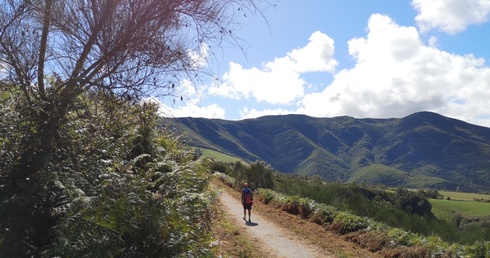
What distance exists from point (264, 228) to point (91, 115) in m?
10.4

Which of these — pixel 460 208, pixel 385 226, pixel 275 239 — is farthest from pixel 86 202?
pixel 460 208

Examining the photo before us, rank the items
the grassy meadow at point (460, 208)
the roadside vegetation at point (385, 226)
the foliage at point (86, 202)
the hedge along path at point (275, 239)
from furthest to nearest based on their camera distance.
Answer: the grassy meadow at point (460, 208), the hedge along path at point (275, 239), the roadside vegetation at point (385, 226), the foliage at point (86, 202)

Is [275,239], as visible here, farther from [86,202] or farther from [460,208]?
[460,208]

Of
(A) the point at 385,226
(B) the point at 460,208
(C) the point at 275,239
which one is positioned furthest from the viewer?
(B) the point at 460,208

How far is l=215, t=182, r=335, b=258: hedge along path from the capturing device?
34.6 feet

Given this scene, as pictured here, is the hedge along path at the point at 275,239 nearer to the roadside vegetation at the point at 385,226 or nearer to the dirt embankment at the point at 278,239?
the dirt embankment at the point at 278,239

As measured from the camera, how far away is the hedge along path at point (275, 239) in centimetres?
1054

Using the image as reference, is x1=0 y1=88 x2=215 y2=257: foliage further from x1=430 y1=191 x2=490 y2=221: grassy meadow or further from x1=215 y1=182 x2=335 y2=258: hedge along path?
x1=430 y1=191 x2=490 y2=221: grassy meadow

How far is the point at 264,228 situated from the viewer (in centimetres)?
1359

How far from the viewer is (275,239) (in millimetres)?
12031

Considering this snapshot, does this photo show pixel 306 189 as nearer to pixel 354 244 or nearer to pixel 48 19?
pixel 354 244

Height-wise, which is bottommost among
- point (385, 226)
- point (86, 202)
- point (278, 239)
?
point (278, 239)

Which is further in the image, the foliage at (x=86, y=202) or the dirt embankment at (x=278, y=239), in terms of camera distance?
the dirt embankment at (x=278, y=239)

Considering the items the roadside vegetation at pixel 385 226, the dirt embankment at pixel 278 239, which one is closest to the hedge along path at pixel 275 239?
the dirt embankment at pixel 278 239
